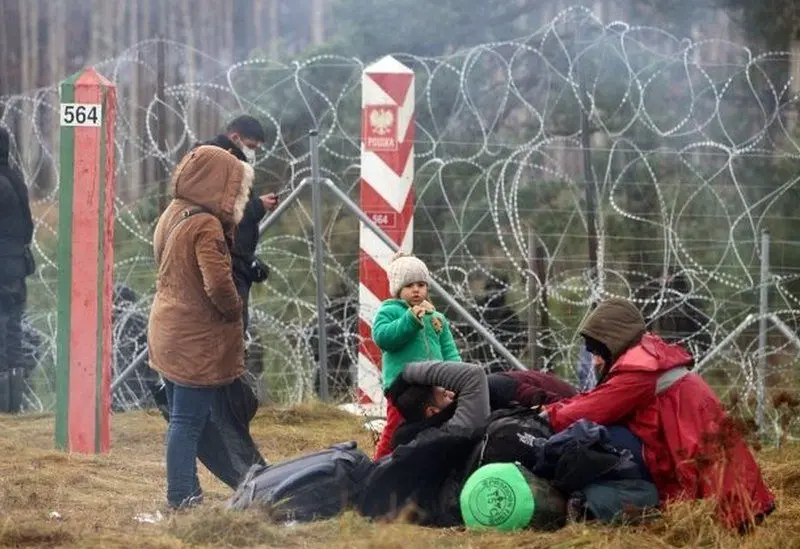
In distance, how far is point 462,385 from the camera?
620 centimetres

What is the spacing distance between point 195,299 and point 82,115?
1.81m

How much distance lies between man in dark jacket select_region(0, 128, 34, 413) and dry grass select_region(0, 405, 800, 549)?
1.25 meters

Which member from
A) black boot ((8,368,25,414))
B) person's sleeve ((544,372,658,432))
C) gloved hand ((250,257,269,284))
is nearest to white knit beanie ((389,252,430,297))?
gloved hand ((250,257,269,284))

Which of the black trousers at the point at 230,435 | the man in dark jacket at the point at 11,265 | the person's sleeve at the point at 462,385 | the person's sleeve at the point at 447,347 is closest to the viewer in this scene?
the person's sleeve at the point at 462,385

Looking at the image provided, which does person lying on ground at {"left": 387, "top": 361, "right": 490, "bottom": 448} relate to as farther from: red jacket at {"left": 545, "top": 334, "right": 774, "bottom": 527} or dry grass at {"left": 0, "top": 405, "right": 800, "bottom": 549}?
dry grass at {"left": 0, "top": 405, "right": 800, "bottom": 549}

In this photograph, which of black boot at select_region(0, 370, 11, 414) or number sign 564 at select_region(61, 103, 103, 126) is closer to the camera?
number sign 564 at select_region(61, 103, 103, 126)

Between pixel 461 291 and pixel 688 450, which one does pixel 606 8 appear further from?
pixel 688 450

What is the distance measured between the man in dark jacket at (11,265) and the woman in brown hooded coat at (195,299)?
143 inches

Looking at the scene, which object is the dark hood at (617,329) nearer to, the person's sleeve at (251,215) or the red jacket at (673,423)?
the red jacket at (673,423)

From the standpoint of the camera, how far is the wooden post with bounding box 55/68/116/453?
8.00m

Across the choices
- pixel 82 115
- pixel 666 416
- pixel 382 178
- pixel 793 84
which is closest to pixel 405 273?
pixel 666 416

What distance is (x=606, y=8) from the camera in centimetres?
1223

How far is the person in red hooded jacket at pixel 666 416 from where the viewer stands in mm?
5656

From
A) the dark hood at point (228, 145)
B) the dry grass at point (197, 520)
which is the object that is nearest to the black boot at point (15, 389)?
the dry grass at point (197, 520)
